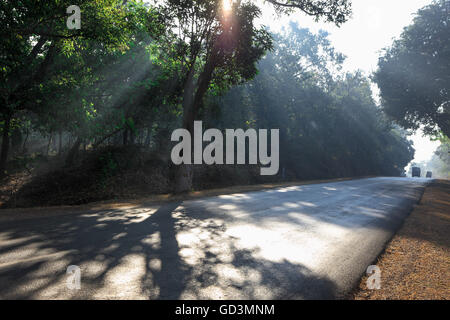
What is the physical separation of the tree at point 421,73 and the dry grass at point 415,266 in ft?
99.1

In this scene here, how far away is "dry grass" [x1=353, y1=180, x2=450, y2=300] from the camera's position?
3582mm

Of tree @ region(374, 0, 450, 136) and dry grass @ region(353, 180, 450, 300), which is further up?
tree @ region(374, 0, 450, 136)

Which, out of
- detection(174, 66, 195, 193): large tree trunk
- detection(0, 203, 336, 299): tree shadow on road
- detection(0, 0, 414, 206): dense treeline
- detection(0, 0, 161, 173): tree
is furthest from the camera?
detection(174, 66, 195, 193): large tree trunk

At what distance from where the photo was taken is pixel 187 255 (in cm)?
454

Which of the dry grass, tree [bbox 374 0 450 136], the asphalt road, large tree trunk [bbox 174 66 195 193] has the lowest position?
the dry grass

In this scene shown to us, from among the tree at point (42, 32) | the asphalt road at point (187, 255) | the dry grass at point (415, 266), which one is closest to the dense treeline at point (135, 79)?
the tree at point (42, 32)

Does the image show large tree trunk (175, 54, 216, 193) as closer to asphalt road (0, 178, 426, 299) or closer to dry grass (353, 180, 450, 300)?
asphalt road (0, 178, 426, 299)

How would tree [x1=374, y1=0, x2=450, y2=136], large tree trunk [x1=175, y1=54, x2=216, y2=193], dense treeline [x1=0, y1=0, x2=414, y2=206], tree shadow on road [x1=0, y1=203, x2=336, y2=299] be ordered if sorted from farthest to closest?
tree [x1=374, y1=0, x2=450, y2=136] < large tree trunk [x1=175, y1=54, x2=216, y2=193] < dense treeline [x1=0, y1=0, x2=414, y2=206] < tree shadow on road [x1=0, y1=203, x2=336, y2=299]

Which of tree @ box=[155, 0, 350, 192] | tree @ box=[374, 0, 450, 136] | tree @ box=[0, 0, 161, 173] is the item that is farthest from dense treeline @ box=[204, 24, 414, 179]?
tree @ box=[0, 0, 161, 173]

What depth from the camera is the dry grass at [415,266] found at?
3582 millimetres

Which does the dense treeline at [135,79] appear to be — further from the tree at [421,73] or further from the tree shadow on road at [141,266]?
the tree at [421,73]

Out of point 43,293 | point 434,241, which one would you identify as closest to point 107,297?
point 43,293

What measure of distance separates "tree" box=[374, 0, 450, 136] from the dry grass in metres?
30.2
